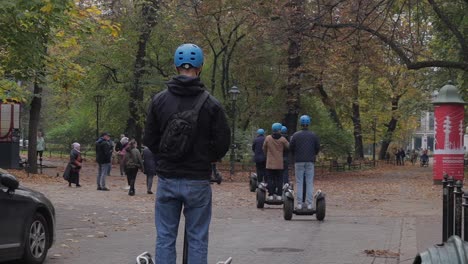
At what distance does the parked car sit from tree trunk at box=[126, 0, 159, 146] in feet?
91.9

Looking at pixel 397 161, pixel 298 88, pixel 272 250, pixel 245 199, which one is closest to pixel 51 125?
pixel 397 161

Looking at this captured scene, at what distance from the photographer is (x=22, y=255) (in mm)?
8414

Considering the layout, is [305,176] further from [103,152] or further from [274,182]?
[103,152]

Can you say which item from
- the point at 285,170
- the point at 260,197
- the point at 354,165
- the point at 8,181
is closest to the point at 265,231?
the point at 260,197

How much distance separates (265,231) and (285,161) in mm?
5407

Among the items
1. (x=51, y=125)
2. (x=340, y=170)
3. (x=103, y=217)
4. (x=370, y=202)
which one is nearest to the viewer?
(x=103, y=217)

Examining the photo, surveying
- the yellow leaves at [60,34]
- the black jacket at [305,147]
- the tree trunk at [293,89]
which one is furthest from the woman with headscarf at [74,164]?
the black jacket at [305,147]

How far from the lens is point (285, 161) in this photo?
1770cm

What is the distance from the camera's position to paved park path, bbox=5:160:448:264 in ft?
31.9

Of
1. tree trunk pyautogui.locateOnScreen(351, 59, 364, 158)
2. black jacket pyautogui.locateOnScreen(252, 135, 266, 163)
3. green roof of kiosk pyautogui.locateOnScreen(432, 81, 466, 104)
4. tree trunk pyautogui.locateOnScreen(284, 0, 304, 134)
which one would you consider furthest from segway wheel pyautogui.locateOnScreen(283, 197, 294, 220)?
tree trunk pyautogui.locateOnScreen(351, 59, 364, 158)

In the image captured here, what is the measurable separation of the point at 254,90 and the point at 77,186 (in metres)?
15.9

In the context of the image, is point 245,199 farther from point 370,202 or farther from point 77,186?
point 77,186

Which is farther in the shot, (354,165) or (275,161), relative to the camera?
(354,165)

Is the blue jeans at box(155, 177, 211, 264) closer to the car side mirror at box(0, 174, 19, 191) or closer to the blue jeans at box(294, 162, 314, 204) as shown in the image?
the car side mirror at box(0, 174, 19, 191)
